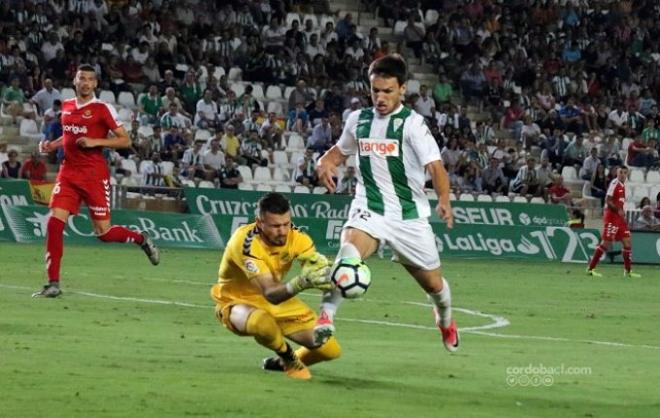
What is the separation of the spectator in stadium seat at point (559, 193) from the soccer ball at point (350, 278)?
79.2 ft

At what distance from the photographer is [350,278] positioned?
10.5 metres

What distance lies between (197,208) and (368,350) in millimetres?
16925

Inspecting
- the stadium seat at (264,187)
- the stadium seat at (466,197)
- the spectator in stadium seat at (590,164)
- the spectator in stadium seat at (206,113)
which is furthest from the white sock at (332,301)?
the spectator in stadium seat at (590,164)

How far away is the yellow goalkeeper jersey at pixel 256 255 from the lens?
10531 millimetres

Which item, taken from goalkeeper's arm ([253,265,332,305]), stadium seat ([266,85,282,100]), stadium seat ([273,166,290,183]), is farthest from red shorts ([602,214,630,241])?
goalkeeper's arm ([253,265,332,305])

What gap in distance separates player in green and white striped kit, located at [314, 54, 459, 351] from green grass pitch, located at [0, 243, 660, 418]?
0.98 m

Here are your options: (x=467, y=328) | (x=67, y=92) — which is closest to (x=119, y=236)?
(x=467, y=328)

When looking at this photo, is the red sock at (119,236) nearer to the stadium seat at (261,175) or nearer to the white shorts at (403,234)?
the white shorts at (403,234)

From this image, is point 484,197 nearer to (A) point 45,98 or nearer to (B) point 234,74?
(B) point 234,74

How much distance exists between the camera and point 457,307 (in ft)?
Answer: 60.2

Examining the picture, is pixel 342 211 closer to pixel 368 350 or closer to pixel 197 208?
pixel 197 208

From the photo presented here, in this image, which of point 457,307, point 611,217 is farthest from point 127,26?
point 457,307

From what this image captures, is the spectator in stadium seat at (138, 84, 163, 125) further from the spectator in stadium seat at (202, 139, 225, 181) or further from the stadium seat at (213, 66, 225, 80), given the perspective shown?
the stadium seat at (213, 66, 225, 80)

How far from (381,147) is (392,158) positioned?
0.38ft
